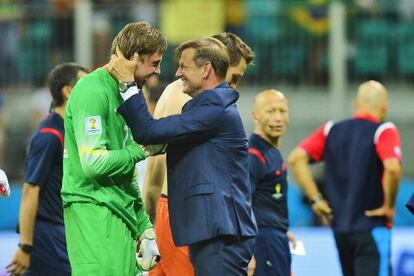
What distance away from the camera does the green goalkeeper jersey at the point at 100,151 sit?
18.1ft

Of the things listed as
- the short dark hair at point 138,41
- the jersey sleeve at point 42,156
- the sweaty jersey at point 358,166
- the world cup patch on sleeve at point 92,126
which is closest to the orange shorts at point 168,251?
the jersey sleeve at point 42,156

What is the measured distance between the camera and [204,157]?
5.69m

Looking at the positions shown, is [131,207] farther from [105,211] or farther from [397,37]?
[397,37]

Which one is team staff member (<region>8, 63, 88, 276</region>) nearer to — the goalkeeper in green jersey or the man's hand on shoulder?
the goalkeeper in green jersey

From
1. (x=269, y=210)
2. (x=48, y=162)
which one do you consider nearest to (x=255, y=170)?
(x=269, y=210)

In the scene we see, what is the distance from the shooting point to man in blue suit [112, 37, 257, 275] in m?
5.60

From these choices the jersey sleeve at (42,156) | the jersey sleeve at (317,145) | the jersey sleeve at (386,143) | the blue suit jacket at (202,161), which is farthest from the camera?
the jersey sleeve at (317,145)

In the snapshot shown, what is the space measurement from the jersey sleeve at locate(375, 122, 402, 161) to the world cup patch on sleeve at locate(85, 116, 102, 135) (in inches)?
143

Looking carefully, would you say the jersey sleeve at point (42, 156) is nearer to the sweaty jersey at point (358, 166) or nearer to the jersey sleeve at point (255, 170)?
the jersey sleeve at point (255, 170)

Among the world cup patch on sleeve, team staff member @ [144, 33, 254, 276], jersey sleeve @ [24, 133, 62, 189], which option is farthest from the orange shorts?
the world cup patch on sleeve

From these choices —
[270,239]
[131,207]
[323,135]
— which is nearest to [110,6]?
[323,135]

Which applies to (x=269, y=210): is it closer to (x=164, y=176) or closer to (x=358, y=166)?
(x=164, y=176)

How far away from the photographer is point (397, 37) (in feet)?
47.2

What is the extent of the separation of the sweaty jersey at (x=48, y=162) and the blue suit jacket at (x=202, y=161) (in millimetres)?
1604
